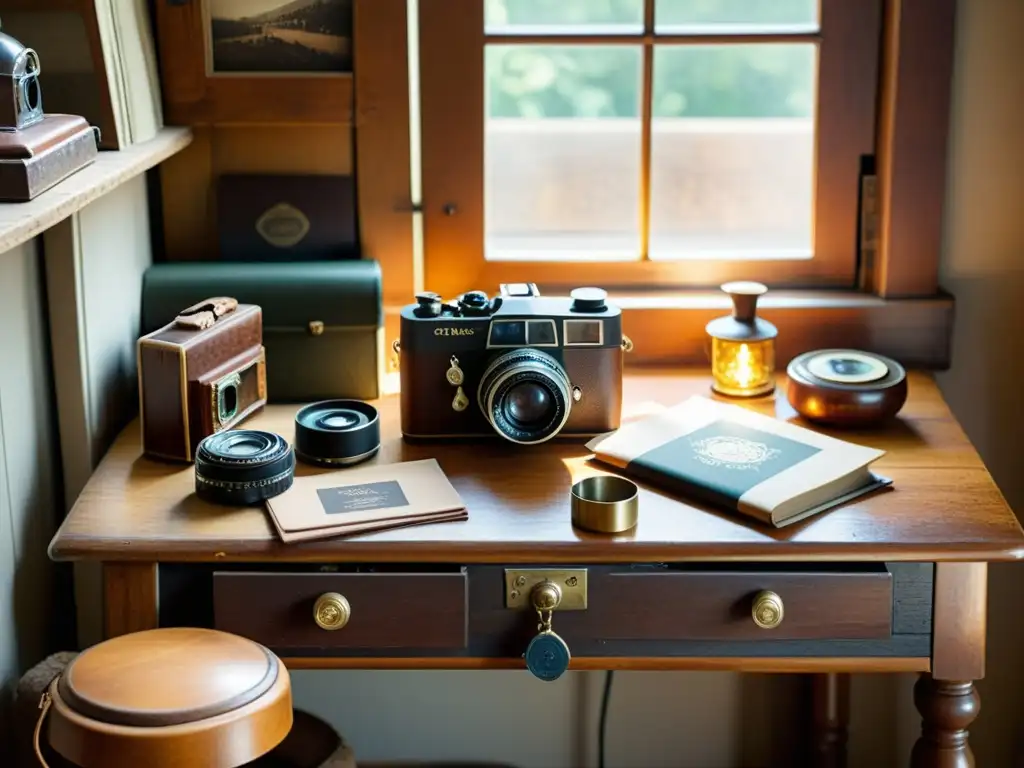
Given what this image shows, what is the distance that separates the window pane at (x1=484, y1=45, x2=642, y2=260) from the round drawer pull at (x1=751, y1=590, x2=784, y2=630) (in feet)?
2.40

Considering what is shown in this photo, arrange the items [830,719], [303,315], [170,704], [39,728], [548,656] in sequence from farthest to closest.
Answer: [830,719] < [303,315] < [548,656] < [39,728] < [170,704]

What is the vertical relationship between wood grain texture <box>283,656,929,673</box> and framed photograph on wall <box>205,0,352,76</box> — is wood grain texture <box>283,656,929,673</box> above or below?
below

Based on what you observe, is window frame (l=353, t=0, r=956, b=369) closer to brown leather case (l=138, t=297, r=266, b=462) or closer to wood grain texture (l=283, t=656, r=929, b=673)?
brown leather case (l=138, t=297, r=266, b=462)

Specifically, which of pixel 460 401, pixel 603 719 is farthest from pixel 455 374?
pixel 603 719

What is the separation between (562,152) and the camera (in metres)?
2.03

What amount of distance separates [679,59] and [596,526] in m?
0.82

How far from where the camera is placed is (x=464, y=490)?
1.62 meters

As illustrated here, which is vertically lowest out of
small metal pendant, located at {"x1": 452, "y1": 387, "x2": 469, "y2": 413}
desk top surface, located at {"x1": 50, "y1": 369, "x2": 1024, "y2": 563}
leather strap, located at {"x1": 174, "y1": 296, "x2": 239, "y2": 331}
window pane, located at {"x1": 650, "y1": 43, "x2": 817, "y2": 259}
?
desk top surface, located at {"x1": 50, "y1": 369, "x2": 1024, "y2": 563}

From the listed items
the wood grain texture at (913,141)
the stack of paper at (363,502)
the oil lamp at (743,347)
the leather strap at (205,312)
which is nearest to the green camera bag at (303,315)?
the leather strap at (205,312)

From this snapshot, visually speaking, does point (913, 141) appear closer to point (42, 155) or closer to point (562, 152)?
point (562, 152)

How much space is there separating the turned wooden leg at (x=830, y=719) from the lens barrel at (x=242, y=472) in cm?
96

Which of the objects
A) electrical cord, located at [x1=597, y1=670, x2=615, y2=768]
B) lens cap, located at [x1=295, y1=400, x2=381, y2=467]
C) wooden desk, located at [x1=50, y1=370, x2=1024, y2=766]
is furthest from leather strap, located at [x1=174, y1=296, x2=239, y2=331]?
electrical cord, located at [x1=597, y1=670, x2=615, y2=768]

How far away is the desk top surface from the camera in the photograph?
1471 millimetres

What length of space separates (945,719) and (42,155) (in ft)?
3.79
